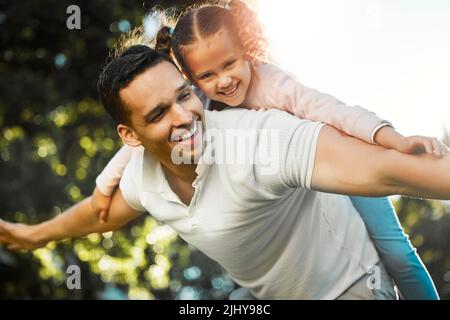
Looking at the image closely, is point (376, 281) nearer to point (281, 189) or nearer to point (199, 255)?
point (281, 189)

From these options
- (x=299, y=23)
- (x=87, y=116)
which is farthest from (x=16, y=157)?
(x=299, y=23)

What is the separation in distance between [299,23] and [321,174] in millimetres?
657

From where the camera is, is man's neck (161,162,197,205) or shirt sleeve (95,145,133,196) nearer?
man's neck (161,162,197,205)

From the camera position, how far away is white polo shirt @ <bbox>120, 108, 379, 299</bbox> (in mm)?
1419

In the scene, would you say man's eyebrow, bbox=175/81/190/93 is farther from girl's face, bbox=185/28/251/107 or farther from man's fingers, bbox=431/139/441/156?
man's fingers, bbox=431/139/441/156

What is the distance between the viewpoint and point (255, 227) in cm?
149

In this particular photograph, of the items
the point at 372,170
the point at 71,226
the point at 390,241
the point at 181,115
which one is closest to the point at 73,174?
the point at 71,226

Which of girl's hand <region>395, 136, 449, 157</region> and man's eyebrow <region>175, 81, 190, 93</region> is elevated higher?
man's eyebrow <region>175, 81, 190, 93</region>

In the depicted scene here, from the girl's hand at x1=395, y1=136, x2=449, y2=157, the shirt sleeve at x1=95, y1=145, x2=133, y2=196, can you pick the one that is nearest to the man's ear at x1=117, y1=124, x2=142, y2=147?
the shirt sleeve at x1=95, y1=145, x2=133, y2=196

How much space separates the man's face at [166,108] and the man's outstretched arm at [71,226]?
0.28 meters

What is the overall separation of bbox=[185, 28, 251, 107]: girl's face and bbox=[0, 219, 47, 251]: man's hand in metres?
0.76

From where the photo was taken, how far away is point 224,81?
1.44 meters

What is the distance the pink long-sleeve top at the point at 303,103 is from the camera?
1.23 meters

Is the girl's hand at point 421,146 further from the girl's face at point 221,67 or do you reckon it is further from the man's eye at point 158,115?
the man's eye at point 158,115
